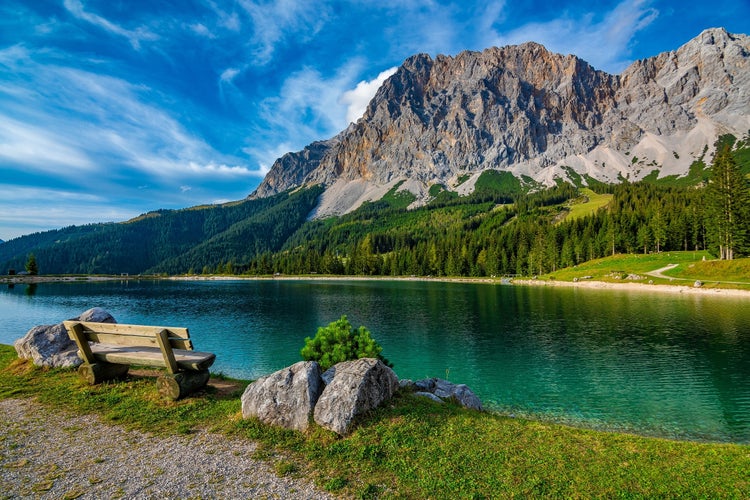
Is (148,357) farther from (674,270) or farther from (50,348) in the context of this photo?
(674,270)

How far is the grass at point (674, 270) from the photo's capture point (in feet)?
243

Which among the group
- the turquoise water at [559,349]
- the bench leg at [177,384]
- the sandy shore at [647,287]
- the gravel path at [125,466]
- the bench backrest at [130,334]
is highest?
the bench backrest at [130,334]

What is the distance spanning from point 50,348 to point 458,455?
2066cm

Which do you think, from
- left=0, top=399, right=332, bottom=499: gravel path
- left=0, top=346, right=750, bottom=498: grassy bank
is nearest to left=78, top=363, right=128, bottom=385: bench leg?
left=0, top=346, right=750, bottom=498: grassy bank

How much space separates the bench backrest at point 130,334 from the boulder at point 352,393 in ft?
18.0

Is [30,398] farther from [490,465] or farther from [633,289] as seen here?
[633,289]

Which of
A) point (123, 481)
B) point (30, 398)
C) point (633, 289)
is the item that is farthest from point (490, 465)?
point (633, 289)

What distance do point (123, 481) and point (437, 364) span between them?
23459 millimetres

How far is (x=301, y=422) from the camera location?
11.1 metres

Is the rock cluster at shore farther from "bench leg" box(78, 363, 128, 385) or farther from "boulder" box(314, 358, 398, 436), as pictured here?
"bench leg" box(78, 363, 128, 385)

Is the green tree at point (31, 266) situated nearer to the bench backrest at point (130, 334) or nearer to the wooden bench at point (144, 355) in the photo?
the wooden bench at point (144, 355)

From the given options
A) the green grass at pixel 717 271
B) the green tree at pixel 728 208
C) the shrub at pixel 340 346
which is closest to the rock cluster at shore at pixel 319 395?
the shrub at pixel 340 346

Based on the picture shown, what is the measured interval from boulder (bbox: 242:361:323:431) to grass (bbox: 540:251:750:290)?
88372mm

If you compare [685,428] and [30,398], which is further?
[685,428]
